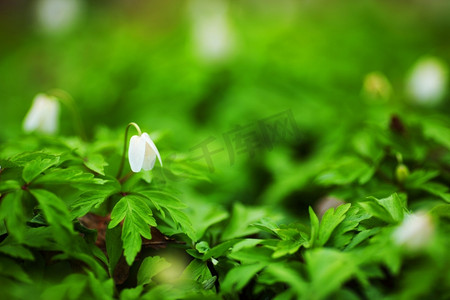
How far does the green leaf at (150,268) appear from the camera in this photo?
1.64m

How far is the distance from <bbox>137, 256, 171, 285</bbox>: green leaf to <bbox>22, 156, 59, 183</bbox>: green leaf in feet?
1.91

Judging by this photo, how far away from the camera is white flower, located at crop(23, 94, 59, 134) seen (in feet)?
8.55

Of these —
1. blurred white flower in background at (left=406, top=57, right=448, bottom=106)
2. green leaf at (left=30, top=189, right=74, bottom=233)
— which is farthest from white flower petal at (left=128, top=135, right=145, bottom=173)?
blurred white flower in background at (left=406, top=57, right=448, bottom=106)

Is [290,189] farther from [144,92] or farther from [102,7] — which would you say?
[102,7]

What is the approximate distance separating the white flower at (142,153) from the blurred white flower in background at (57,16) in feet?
20.7

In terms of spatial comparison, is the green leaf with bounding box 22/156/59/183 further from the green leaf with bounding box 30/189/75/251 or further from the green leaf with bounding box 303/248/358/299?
the green leaf with bounding box 303/248/358/299

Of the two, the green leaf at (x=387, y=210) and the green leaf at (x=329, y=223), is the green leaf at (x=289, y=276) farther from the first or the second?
the green leaf at (x=387, y=210)

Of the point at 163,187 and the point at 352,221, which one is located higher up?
the point at 163,187

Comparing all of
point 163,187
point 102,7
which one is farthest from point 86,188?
point 102,7

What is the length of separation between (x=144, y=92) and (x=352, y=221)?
11.9 feet

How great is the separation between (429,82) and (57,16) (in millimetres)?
6337

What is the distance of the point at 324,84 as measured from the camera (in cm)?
474

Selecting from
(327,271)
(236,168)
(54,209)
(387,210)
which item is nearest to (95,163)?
(54,209)

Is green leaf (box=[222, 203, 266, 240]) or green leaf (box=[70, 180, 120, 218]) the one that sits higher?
green leaf (box=[70, 180, 120, 218])
